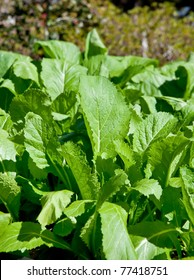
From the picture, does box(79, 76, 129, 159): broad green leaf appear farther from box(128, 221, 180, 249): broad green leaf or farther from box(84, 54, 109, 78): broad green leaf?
box(84, 54, 109, 78): broad green leaf

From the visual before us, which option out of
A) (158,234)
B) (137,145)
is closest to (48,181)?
(137,145)

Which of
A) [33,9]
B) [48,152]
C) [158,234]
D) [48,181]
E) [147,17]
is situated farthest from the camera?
[147,17]

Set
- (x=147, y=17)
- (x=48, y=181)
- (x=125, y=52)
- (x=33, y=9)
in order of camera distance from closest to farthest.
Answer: (x=48, y=181), (x=33, y=9), (x=125, y=52), (x=147, y=17)

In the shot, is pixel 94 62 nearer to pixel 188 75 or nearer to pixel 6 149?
pixel 188 75

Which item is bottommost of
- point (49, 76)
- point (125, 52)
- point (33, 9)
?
point (125, 52)

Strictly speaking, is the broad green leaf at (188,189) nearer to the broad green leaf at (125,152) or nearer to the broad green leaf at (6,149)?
the broad green leaf at (125,152)

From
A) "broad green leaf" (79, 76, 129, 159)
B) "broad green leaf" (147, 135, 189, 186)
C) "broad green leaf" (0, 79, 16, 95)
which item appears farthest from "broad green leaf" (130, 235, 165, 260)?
"broad green leaf" (0, 79, 16, 95)

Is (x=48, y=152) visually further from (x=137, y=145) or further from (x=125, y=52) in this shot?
(x=125, y=52)
